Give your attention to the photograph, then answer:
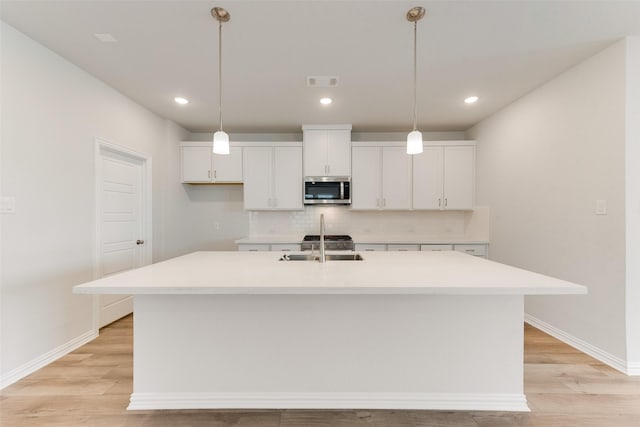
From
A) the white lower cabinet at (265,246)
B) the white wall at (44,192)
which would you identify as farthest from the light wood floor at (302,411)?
the white lower cabinet at (265,246)

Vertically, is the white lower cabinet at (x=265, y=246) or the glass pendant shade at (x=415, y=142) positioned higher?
the glass pendant shade at (x=415, y=142)

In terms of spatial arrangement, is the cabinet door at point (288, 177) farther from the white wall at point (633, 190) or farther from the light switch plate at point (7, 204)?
the white wall at point (633, 190)

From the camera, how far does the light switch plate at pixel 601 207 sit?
2.33 meters

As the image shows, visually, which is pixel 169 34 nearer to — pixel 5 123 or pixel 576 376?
pixel 5 123

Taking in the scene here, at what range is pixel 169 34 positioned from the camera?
2.13m

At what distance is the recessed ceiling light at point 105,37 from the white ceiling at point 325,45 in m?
0.07

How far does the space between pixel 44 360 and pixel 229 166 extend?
2.84 m

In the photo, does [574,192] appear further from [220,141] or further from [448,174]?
[220,141]

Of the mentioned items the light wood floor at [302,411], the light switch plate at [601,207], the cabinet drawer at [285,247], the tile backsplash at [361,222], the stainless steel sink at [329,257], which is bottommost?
the light wood floor at [302,411]

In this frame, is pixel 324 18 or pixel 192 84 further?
pixel 192 84

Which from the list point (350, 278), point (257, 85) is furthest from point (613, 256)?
point (257, 85)

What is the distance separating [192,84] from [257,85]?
25.2 inches

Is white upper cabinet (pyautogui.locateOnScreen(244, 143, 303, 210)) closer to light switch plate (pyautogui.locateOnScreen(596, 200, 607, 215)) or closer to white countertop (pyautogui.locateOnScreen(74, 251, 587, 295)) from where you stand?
white countertop (pyautogui.locateOnScreen(74, 251, 587, 295))

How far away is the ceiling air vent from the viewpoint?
2.78 meters
